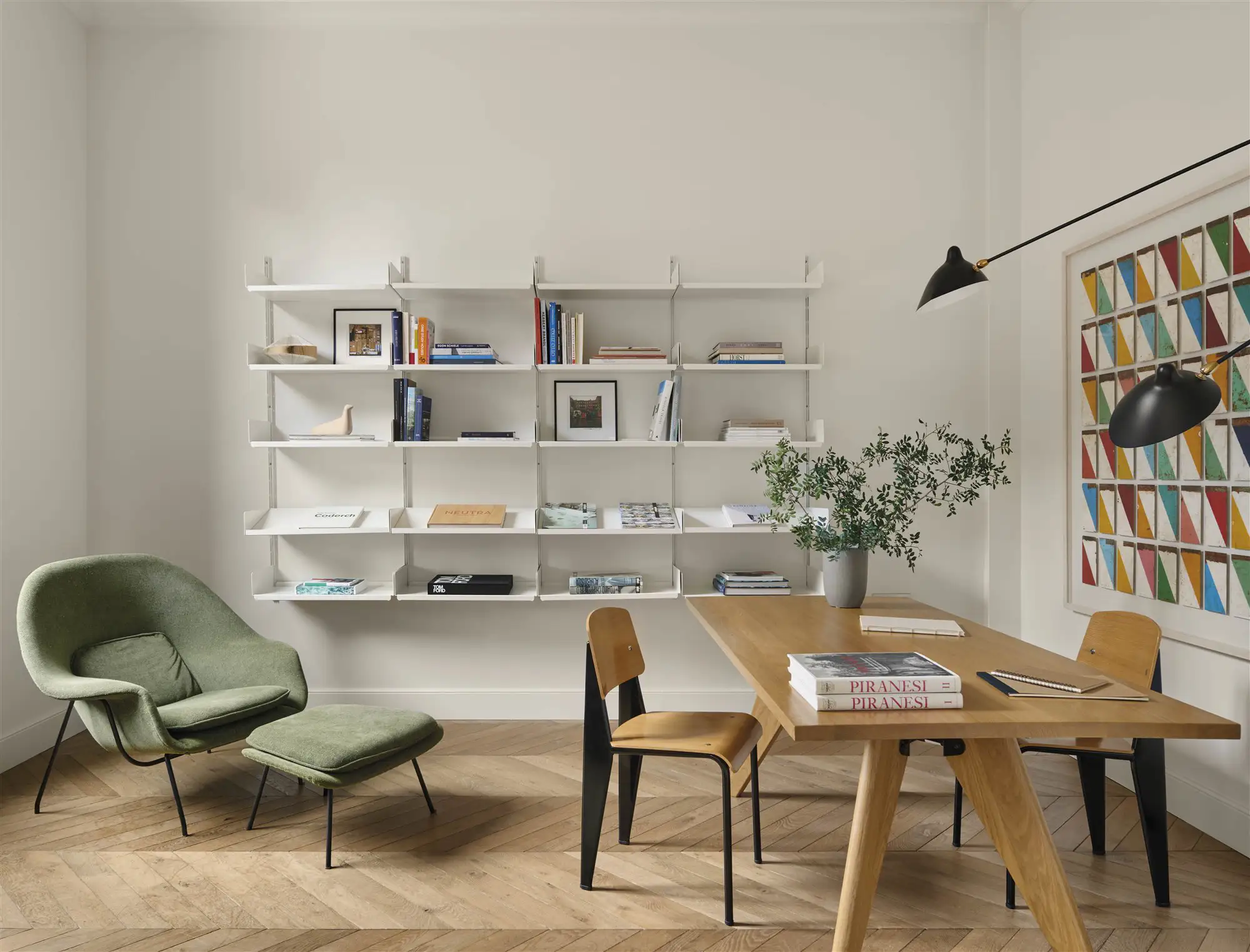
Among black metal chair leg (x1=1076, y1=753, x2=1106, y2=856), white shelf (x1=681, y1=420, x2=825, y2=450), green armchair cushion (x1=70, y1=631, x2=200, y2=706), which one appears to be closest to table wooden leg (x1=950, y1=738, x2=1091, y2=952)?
black metal chair leg (x1=1076, y1=753, x2=1106, y2=856)

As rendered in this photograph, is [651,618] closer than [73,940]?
No

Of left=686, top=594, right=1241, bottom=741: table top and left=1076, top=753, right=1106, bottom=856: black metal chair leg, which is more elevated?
left=686, top=594, right=1241, bottom=741: table top

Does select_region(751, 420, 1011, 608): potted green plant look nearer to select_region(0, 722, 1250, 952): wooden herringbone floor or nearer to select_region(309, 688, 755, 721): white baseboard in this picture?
select_region(0, 722, 1250, 952): wooden herringbone floor

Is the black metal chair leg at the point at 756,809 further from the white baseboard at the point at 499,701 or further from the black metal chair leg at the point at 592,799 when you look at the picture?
the white baseboard at the point at 499,701

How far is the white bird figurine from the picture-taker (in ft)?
11.5

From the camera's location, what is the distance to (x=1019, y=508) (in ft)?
11.9

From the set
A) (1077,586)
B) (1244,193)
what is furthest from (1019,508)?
(1244,193)

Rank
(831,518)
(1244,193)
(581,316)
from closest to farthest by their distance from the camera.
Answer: (1244,193) → (831,518) → (581,316)

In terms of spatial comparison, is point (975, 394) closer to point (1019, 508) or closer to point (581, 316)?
point (1019, 508)

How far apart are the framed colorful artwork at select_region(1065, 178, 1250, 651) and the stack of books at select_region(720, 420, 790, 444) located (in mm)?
1209

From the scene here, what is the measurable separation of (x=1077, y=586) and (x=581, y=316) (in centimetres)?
241

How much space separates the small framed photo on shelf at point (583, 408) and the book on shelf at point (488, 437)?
253 mm

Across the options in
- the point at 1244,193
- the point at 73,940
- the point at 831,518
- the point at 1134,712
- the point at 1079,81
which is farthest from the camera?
the point at 1079,81

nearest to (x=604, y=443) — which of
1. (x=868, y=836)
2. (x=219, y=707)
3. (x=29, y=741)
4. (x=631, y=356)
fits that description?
(x=631, y=356)
